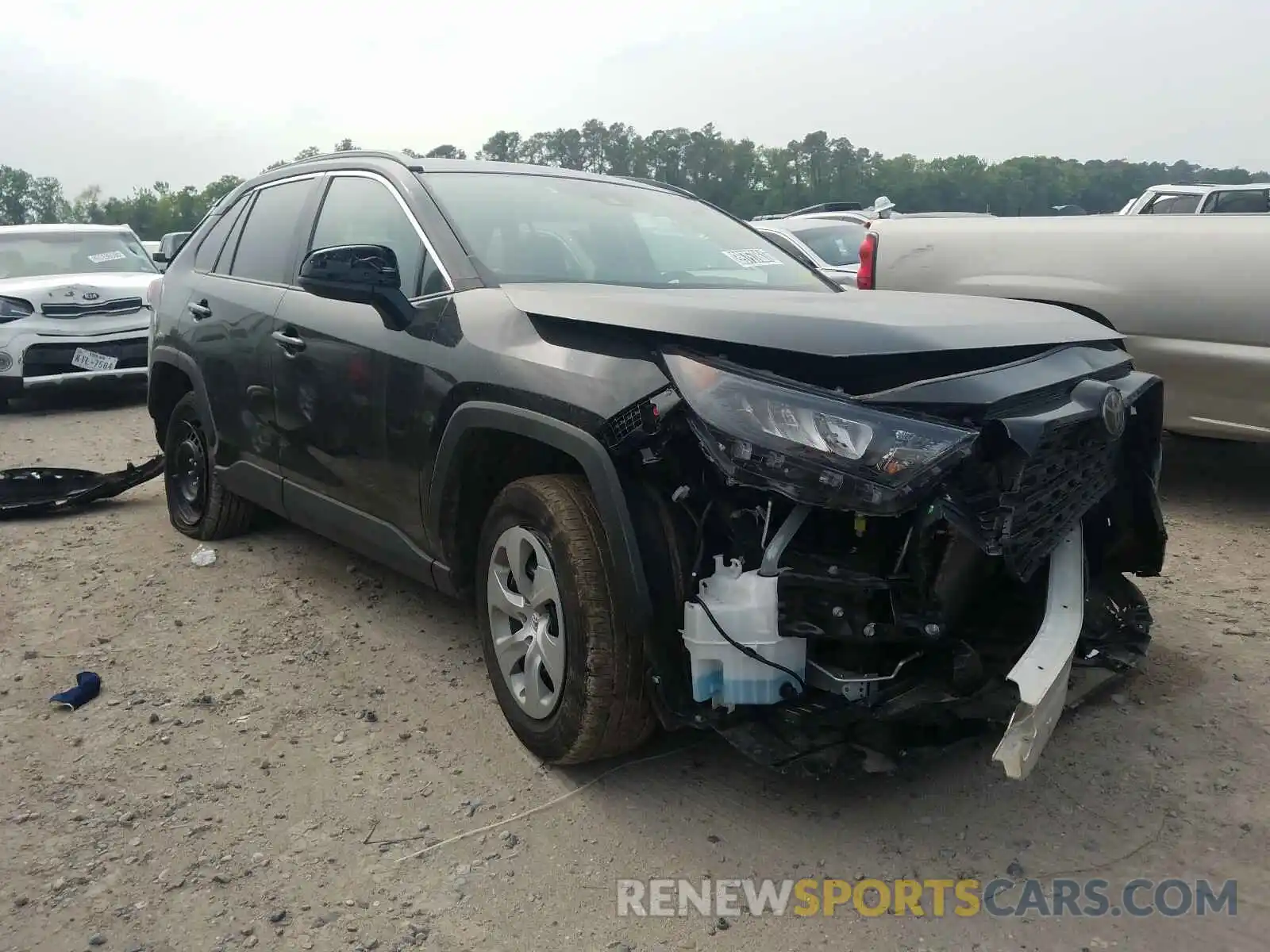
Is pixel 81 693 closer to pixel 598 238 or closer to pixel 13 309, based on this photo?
pixel 598 238

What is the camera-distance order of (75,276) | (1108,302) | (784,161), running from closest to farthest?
1. (1108,302)
2. (75,276)
3. (784,161)

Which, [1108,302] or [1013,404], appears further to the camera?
[1108,302]

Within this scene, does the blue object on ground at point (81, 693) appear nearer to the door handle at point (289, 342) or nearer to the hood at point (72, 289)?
the door handle at point (289, 342)

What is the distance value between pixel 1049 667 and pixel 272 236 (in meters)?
3.55

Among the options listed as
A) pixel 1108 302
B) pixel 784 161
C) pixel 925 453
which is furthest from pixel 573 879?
pixel 784 161

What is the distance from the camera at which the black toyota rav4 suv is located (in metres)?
2.34

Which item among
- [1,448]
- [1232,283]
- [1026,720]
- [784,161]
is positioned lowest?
[1,448]

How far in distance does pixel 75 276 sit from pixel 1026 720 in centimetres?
1071

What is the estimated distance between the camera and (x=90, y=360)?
32.0 ft

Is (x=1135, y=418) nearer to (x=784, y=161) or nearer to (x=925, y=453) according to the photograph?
(x=925, y=453)

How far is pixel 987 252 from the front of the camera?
5.76 meters

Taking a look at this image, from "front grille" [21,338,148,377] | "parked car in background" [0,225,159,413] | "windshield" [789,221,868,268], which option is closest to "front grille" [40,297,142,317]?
"parked car in background" [0,225,159,413]

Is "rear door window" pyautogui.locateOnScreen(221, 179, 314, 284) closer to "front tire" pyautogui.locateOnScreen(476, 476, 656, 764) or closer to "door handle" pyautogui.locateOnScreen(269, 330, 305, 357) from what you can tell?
"door handle" pyautogui.locateOnScreen(269, 330, 305, 357)

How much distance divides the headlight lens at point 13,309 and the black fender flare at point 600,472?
850 cm
